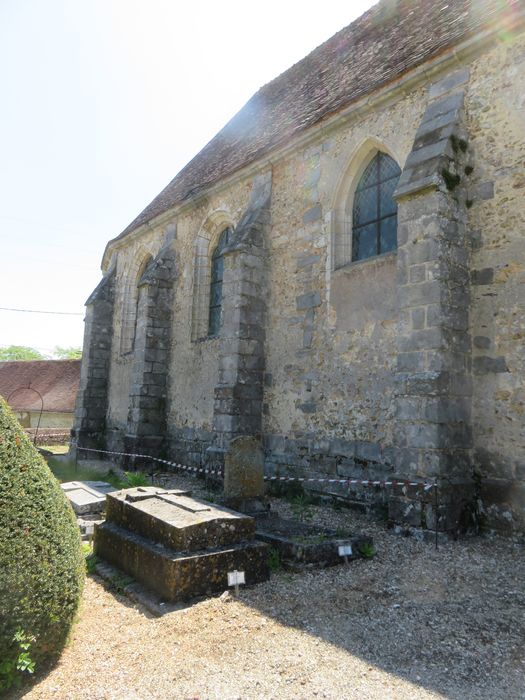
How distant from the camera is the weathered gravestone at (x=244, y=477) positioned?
650cm

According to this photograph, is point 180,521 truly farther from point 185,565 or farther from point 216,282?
point 216,282

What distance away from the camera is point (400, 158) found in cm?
766

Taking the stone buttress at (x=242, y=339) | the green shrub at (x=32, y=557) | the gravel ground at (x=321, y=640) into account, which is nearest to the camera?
the green shrub at (x=32, y=557)

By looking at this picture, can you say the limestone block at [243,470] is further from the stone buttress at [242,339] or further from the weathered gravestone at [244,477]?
the stone buttress at [242,339]

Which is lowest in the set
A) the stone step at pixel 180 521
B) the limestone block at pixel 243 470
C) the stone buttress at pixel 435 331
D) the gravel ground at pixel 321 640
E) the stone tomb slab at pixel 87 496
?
the gravel ground at pixel 321 640

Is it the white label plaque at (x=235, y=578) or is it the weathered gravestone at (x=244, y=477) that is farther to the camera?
the weathered gravestone at (x=244, y=477)

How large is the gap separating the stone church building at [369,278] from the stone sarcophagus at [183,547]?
231 centimetres

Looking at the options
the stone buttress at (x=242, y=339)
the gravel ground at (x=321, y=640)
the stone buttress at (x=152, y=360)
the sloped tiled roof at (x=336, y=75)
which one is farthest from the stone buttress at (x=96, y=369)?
the gravel ground at (x=321, y=640)

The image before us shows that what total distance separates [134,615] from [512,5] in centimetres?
822

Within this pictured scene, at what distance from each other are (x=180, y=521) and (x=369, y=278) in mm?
4872

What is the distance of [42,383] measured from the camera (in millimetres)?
26062

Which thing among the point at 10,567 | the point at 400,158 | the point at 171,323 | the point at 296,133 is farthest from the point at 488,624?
the point at 171,323

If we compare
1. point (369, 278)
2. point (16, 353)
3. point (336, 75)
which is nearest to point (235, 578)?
point (369, 278)

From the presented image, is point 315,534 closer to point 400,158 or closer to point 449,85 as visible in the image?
point 400,158
